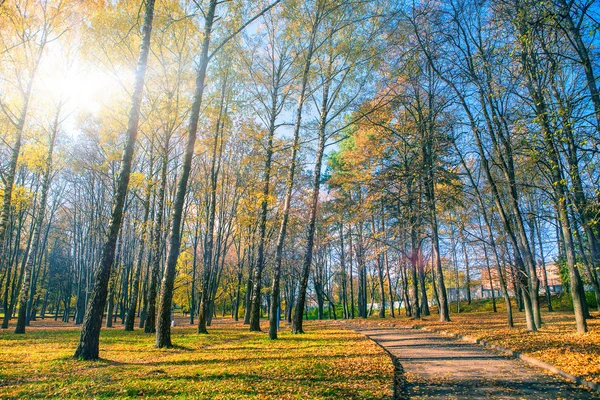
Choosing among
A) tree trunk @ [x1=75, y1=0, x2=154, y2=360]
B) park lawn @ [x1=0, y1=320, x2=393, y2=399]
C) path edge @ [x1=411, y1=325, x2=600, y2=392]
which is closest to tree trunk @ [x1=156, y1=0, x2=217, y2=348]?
park lawn @ [x1=0, y1=320, x2=393, y2=399]

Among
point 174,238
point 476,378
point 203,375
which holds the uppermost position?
point 174,238

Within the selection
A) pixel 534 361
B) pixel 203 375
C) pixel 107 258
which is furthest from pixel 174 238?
pixel 534 361

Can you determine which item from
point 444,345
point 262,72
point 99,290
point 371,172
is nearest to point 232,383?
point 99,290

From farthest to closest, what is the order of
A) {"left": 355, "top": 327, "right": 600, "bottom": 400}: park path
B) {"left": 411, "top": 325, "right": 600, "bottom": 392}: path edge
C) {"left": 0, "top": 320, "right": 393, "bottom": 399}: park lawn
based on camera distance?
{"left": 411, "top": 325, "right": 600, "bottom": 392}: path edge → {"left": 355, "top": 327, "right": 600, "bottom": 400}: park path → {"left": 0, "top": 320, "right": 393, "bottom": 399}: park lawn

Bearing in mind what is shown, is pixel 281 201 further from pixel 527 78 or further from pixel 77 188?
pixel 77 188

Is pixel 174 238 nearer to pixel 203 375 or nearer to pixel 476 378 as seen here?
pixel 203 375

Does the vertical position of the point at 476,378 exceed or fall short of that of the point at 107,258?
it falls short

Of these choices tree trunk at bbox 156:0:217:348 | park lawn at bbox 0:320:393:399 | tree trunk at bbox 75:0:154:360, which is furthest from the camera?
tree trunk at bbox 156:0:217:348

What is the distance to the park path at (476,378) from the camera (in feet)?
16.1

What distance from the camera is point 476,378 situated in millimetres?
5836

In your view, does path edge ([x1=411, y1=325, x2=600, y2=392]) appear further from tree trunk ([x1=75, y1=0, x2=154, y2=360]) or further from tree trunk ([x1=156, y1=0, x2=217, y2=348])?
tree trunk ([x1=75, y1=0, x2=154, y2=360])

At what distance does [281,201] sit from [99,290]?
1615 cm

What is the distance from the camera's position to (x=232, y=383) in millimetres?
5059

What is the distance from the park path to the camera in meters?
4.91
